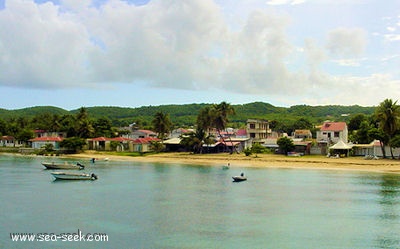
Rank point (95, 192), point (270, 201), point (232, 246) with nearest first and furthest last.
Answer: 1. point (232, 246)
2. point (270, 201)
3. point (95, 192)

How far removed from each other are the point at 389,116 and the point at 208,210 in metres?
46.0

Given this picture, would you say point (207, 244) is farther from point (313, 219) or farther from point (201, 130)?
point (201, 130)

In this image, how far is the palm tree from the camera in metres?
70.5

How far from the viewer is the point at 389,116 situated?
2781 inches

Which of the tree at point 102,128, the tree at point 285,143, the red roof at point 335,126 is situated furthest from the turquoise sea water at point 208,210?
the tree at point 102,128

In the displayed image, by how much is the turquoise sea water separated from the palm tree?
15557 mm

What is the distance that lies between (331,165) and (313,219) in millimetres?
36696

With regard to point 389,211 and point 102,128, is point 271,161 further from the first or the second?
point 102,128

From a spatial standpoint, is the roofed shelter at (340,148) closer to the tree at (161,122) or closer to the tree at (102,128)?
the tree at (161,122)

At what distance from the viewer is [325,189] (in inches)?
1885

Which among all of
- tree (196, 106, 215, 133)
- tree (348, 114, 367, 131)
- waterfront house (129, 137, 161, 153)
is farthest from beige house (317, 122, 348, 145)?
waterfront house (129, 137, 161, 153)

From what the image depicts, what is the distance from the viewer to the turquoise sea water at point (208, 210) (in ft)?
91.1

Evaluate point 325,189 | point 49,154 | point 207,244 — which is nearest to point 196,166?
point 325,189

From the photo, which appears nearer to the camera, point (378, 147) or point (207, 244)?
point (207, 244)
